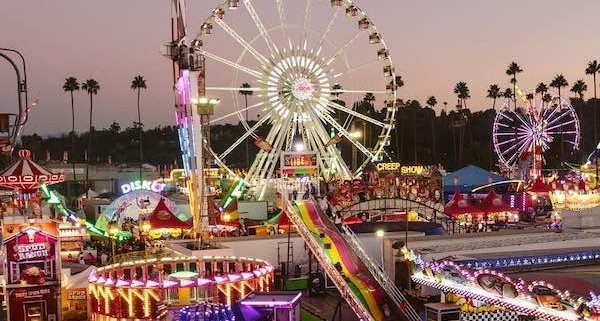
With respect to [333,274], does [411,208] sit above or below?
above

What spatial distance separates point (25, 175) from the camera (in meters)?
24.2

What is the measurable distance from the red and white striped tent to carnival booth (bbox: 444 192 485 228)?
22.0m

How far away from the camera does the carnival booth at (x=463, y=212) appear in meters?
40.1

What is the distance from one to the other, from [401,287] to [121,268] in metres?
9.04

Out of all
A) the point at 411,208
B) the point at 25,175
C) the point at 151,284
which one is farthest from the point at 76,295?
the point at 411,208

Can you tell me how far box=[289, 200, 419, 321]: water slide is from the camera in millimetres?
20625

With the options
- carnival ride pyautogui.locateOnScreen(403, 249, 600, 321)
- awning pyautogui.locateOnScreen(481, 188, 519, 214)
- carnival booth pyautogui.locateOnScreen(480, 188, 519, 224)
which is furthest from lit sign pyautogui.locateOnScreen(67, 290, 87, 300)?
awning pyautogui.locateOnScreen(481, 188, 519, 214)

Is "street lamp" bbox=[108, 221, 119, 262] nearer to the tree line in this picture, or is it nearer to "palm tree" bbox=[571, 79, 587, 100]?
the tree line

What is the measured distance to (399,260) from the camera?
25.3 meters

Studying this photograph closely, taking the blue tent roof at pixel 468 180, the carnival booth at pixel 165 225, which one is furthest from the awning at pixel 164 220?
the blue tent roof at pixel 468 180

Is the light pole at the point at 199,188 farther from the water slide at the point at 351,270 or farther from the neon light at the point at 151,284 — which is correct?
the neon light at the point at 151,284

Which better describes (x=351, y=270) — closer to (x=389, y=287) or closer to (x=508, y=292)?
(x=389, y=287)

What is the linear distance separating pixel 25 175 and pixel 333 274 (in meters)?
10.2

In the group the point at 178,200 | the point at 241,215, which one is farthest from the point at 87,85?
the point at 241,215
